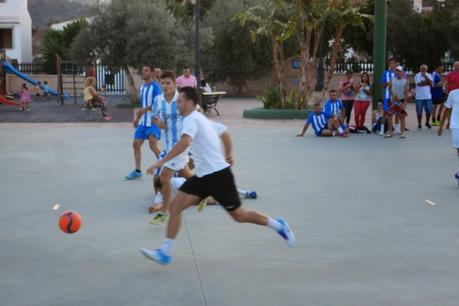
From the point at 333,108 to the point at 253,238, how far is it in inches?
435

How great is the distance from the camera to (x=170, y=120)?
378 inches

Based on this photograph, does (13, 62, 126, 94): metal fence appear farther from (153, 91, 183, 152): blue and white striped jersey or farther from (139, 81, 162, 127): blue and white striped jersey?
(153, 91, 183, 152): blue and white striped jersey

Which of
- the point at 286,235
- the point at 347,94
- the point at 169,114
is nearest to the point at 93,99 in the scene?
the point at 347,94

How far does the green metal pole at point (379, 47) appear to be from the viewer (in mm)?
20266

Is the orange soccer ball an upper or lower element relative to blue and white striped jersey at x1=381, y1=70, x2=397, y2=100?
lower

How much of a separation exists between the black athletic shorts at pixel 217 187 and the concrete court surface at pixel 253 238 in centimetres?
58

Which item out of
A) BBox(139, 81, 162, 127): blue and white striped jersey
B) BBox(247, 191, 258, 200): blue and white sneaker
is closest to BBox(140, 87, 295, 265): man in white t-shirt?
BBox(247, 191, 258, 200): blue and white sneaker

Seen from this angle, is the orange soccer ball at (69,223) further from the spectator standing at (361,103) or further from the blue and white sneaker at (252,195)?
the spectator standing at (361,103)

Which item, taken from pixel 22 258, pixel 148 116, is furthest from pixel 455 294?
pixel 148 116

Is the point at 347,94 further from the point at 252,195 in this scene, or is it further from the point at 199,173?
the point at 199,173

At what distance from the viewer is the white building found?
158ft

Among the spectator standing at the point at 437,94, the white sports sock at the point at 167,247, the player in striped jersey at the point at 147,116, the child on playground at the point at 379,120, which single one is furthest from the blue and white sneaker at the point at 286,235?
the spectator standing at the point at 437,94

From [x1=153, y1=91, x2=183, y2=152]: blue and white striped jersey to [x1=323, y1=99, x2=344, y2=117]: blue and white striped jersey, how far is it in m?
9.39

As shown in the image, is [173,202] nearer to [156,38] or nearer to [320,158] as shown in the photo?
[320,158]
